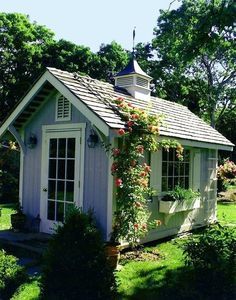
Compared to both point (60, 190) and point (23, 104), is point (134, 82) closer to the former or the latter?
point (23, 104)

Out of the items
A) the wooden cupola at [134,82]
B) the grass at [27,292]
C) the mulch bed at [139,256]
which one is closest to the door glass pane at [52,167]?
the mulch bed at [139,256]

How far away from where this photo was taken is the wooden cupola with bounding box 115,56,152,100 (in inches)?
469

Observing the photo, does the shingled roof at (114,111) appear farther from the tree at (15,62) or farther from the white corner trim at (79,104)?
the tree at (15,62)

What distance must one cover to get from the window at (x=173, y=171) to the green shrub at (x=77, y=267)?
5.80 m

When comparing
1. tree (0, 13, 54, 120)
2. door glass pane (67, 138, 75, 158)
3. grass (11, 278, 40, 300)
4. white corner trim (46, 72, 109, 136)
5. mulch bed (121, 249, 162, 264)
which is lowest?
grass (11, 278, 40, 300)

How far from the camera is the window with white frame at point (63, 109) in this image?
9828 millimetres

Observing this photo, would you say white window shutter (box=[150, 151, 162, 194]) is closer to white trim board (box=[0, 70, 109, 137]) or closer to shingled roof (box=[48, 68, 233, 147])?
shingled roof (box=[48, 68, 233, 147])

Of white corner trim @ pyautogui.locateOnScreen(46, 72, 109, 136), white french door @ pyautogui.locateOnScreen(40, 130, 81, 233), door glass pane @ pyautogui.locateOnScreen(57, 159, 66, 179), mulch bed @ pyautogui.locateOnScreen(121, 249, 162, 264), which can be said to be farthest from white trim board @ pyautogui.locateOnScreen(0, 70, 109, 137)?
mulch bed @ pyautogui.locateOnScreen(121, 249, 162, 264)

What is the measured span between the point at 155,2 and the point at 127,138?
2.92m

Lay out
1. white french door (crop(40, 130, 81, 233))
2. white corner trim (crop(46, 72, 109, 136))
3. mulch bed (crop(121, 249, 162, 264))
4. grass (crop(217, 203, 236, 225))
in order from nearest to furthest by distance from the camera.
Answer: white corner trim (crop(46, 72, 109, 136)) < mulch bed (crop(121, 249, 162, 264)) < white french door (crop(40, 130, 81, 233)) < grass (crop(217, 203, 236, 225))

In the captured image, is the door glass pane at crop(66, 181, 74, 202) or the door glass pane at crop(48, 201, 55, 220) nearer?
the door glass pane at crop(66, 181, 74, 202)

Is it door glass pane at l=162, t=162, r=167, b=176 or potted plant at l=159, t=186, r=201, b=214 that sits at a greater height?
door glass pane at l=162, t=162, r=167, b=176

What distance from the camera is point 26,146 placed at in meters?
10.8

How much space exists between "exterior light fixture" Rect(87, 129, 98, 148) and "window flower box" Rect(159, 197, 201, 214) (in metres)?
2.45
